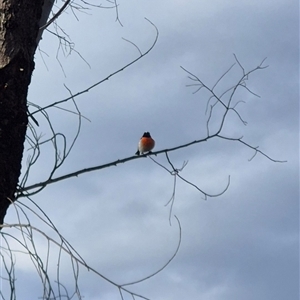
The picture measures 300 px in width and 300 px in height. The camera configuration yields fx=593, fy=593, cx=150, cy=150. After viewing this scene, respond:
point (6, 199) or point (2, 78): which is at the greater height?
point (2, 78)

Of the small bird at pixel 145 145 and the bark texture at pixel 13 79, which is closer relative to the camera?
the bark texture at pixel 13 79

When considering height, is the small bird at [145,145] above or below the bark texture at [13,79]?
above

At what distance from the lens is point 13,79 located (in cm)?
225

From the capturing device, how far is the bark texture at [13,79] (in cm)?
214

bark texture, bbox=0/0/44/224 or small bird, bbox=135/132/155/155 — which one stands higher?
small bird, bbox=135/132/155/155

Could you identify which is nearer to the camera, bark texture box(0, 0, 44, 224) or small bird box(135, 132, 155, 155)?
bark texture box(0, 0, 44, 224)

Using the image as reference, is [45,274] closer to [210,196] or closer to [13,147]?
[13,147]

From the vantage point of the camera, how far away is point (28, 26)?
7.75 feet

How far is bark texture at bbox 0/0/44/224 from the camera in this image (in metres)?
2.14

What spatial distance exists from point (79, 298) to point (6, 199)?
455 mm

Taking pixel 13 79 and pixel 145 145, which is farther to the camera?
pixel 145 145

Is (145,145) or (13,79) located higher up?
(145,145)

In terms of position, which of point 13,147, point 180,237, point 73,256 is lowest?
point 73,256

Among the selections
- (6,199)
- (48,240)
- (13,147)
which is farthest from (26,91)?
(48,240)
